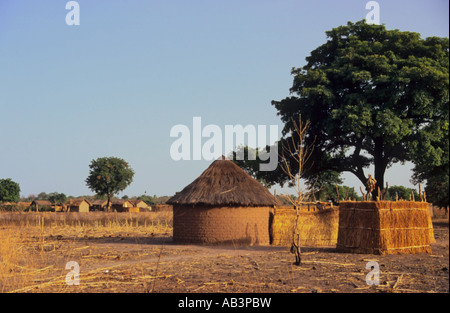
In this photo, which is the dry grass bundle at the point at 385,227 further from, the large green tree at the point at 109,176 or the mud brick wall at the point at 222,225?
the large green tree at the point at 109,176

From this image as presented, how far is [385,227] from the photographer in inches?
589

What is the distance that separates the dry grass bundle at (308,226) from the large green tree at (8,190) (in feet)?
172

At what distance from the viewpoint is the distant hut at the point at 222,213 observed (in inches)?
748

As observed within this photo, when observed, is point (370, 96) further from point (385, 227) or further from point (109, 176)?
point (109, 176)

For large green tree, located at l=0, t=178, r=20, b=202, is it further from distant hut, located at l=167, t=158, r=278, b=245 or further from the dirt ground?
the dirt ground

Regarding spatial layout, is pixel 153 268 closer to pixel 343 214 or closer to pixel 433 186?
pixel 343 214

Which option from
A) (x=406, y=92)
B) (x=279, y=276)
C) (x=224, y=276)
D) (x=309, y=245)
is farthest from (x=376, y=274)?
(x=406, y=92)

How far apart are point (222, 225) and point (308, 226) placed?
3532mm

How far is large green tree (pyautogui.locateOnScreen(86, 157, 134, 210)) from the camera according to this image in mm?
63188

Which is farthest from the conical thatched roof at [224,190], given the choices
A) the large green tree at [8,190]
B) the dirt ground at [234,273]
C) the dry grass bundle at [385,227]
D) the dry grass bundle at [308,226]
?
the large green tree at [8,190]

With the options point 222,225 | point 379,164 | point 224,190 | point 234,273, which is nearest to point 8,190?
point 379,164

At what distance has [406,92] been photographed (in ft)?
80.3
